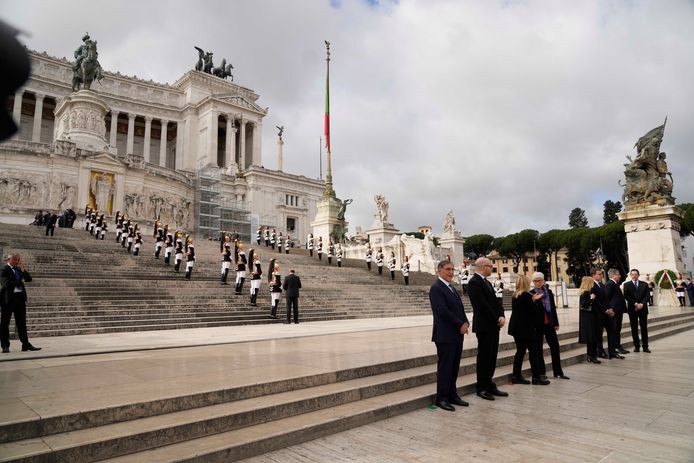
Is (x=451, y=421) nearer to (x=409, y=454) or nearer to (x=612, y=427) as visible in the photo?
(x=409, y=454)

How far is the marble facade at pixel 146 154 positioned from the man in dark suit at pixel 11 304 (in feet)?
78.9

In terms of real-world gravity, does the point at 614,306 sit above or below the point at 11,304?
below

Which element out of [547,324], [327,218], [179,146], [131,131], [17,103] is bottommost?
[547,324]

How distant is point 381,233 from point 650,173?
16.7 metres

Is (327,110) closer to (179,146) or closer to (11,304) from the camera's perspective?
(11,304)

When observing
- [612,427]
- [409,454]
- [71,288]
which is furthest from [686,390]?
[71,288]

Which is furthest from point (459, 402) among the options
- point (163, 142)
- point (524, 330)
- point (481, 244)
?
point (481, 244)

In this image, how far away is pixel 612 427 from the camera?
436cm

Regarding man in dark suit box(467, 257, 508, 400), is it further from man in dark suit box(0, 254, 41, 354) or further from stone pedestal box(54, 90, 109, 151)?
stone pedestal box(54, 90, 109, 151)

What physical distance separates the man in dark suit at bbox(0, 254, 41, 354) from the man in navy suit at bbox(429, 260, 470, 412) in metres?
7.04

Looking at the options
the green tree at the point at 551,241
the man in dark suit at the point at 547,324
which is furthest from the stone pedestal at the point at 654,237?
the green tree at the point at 551,241

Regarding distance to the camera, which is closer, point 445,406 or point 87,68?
point 445,406

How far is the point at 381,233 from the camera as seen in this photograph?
3212 centimetres

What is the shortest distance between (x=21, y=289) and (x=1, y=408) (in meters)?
4.97
